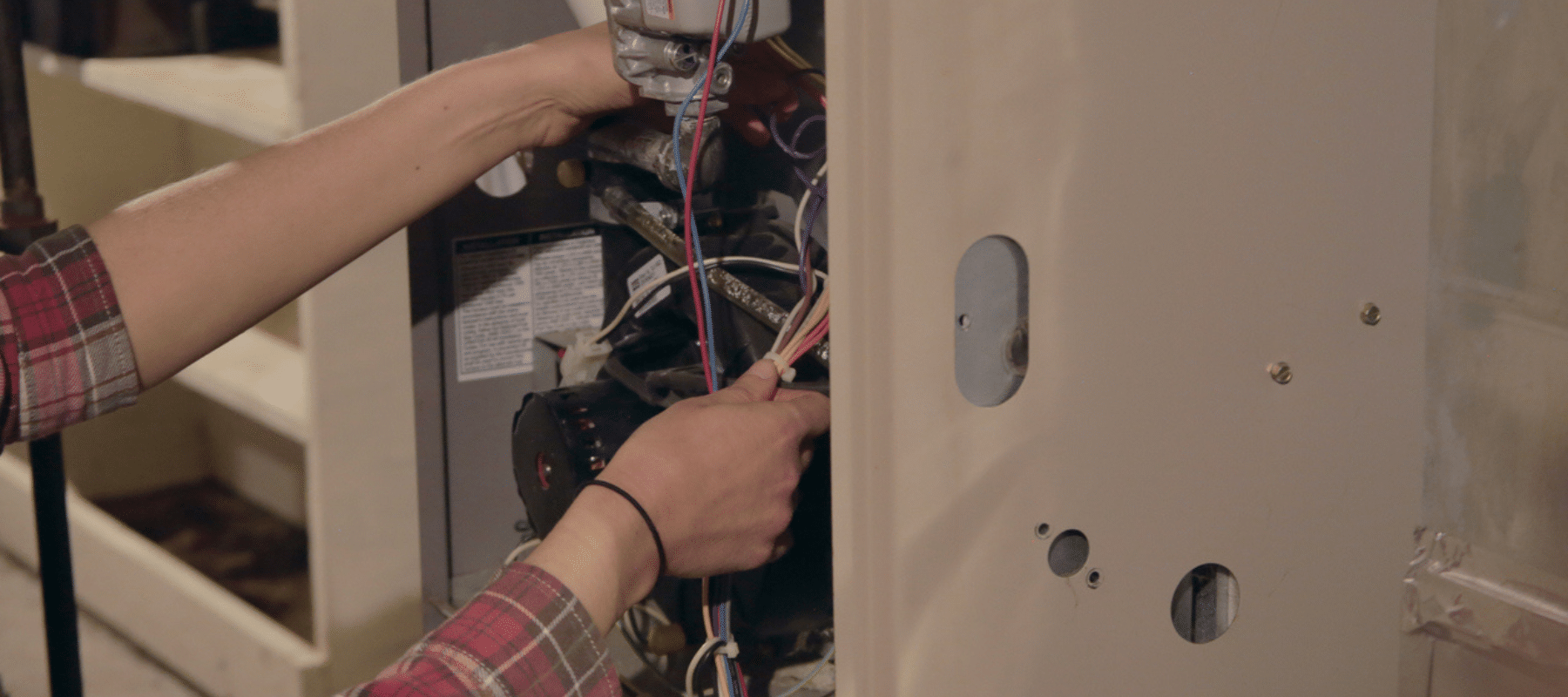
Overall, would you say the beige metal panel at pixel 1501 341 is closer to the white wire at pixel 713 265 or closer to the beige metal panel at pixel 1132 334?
the beige metal panel at pixel 1132 334

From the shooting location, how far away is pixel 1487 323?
807 millimetres

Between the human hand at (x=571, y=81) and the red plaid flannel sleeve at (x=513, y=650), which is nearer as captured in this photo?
the red plaid flannel sleeve at (x=513, y=650)

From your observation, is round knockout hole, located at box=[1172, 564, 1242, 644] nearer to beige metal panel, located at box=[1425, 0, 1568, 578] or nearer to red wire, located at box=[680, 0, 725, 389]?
beige metal panel, located at box=[1425, 0, 1568, 578]

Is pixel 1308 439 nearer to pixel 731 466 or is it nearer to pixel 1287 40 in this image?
pixel 1287 40

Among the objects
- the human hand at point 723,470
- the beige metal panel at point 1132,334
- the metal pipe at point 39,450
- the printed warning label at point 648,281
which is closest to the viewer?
the beige metal panel at point 1132,334

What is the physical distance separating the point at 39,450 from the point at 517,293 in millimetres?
423

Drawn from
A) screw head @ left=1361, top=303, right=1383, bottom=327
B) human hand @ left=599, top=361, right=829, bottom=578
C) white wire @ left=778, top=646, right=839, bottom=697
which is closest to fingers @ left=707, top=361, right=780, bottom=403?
human hand @ left=599, top=361, right=829, bottom=578

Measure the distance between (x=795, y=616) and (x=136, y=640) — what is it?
1158mm

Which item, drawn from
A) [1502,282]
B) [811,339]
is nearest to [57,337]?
[811,339]

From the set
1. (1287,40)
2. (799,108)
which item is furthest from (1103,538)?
(799,108)

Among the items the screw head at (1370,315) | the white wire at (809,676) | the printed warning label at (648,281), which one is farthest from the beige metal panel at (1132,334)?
the printed warning label at (648,281)

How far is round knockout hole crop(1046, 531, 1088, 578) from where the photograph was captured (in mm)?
705

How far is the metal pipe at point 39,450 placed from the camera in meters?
1.12

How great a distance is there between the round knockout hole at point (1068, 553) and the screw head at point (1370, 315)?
23 cm
